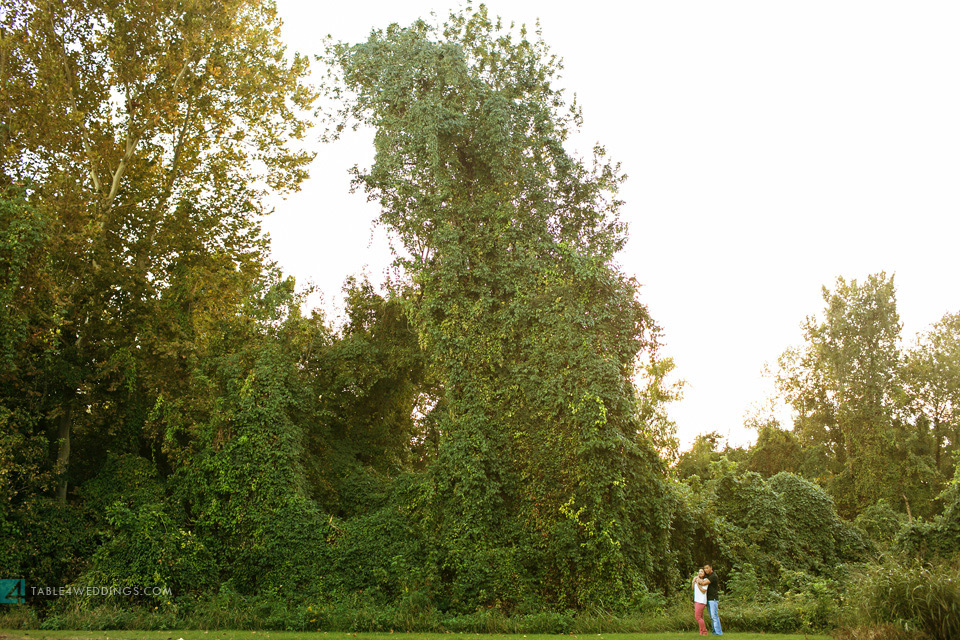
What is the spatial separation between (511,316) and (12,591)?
13.2 metres

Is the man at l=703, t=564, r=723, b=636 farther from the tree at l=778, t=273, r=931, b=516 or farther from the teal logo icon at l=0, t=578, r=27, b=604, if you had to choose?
the tree at l=778, t=273, r=931, b=516

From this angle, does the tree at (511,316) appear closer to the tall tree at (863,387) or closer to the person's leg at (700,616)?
the person's leg at (700,616)

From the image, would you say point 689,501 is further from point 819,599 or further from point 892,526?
point 892,526

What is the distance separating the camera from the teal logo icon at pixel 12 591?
13.7 meters

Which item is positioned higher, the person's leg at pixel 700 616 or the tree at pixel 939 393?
the tree at pixel 939 393

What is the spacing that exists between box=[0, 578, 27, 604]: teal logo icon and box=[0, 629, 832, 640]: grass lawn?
2336 millimetres

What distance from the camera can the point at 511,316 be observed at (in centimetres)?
1688

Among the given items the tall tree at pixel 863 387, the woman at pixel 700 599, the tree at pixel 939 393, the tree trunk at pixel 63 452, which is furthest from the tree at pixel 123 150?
the tree at pixel 939 393

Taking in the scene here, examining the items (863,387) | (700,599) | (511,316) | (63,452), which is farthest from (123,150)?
(863,387)

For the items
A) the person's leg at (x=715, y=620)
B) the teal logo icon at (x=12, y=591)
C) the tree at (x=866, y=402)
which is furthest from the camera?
the tree at (x=866, y=402)

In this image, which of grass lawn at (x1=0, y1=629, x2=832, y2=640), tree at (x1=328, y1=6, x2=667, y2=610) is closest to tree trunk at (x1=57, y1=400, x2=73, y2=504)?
grass lawn at (x1=0, y1=629, x2=832, y2=640)

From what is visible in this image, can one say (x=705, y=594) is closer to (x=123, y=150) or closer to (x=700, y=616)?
(x=700, y=616)

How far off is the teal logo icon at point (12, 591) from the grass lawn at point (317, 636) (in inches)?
92.0

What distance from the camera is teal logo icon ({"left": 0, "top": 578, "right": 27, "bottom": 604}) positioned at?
45.1 feet
